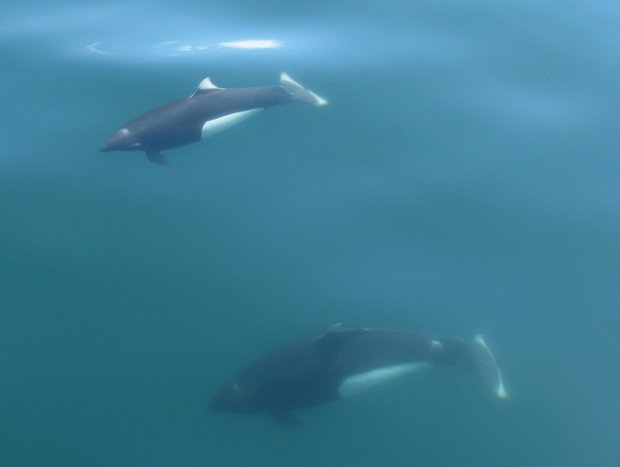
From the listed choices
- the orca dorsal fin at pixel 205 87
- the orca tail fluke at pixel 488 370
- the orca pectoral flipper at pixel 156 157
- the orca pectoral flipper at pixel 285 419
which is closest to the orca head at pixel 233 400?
the orca pectoral flipper at pixel 285 419

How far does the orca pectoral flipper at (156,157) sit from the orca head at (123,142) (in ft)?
0.44

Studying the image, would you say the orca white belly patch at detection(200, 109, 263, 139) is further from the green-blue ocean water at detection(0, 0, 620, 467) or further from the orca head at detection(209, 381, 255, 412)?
the orca head at detection(209, 381, 255, 412)

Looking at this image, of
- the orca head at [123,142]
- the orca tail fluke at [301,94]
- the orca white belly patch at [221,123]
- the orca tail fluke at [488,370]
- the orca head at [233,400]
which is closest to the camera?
the orca head at [233,400]

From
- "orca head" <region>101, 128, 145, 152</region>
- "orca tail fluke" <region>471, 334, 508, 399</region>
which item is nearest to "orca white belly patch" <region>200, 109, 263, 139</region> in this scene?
"orca head" <region>101, 128, 145, 152</region>

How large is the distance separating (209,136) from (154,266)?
2214 mm

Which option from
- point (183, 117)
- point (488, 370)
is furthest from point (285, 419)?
point (183, 117)

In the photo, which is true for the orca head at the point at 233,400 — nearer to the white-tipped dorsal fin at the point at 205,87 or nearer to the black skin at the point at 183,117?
the black skin at the point at 183,117

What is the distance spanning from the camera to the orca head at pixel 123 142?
9547mm

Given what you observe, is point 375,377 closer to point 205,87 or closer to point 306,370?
point 306,370

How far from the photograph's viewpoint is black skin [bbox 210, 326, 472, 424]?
7477 mm

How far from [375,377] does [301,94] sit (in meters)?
4.43

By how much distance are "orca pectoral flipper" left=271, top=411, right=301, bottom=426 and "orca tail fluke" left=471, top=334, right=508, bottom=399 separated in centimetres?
195

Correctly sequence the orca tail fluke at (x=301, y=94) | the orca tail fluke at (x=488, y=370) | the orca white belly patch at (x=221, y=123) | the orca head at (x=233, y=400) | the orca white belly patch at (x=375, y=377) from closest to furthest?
the orca head at (x=233, y=400) → the orca white belly patch at (x=375, y=377) → the orca tail fluke at (x=488, y=370) → the orca white belly patch at (x=221, y=123) → the orca tail fluke at (x=301, y=94)

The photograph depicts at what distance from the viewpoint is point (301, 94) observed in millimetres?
10422
